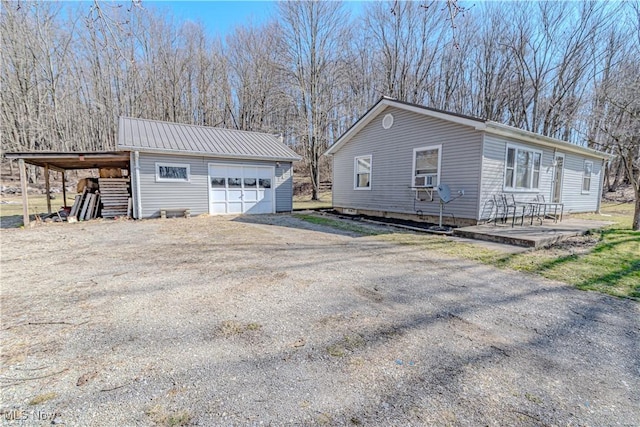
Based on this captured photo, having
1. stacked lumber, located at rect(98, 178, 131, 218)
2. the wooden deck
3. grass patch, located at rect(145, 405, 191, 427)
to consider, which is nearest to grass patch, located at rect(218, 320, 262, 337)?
grass patch, located at rect(145, 405, 191, 427)

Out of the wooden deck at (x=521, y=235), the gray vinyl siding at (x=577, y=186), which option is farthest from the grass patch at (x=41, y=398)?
the gray vinyl siding at (x=577, y=186)

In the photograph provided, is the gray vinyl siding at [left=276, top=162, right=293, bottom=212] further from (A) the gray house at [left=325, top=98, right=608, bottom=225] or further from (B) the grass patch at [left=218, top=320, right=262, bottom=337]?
(B) the grass patch at [left=218, top=320, right=262, bottom=337]

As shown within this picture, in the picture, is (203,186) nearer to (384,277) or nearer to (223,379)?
(384,277)

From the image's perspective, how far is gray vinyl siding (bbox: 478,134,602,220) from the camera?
8.34m

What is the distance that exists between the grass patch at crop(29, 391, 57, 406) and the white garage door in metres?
10.3

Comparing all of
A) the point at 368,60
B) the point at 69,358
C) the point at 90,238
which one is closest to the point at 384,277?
the point at 69,358

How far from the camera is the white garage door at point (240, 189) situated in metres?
11.8

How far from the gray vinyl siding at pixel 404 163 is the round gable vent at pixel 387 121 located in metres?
0.15

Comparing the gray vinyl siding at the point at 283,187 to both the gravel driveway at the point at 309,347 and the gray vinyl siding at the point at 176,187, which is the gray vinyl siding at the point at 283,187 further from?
the gravel driveway at the point at 309,347

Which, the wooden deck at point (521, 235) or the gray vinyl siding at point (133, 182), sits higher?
the gray vinyl siding at point (133, 182)

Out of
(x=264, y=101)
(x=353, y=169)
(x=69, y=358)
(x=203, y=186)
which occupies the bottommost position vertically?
(x=69, y=358)

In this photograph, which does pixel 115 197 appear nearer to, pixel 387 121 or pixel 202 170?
pixel 202 170

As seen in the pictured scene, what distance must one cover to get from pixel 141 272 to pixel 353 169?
9657 mm

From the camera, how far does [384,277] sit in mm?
4262
